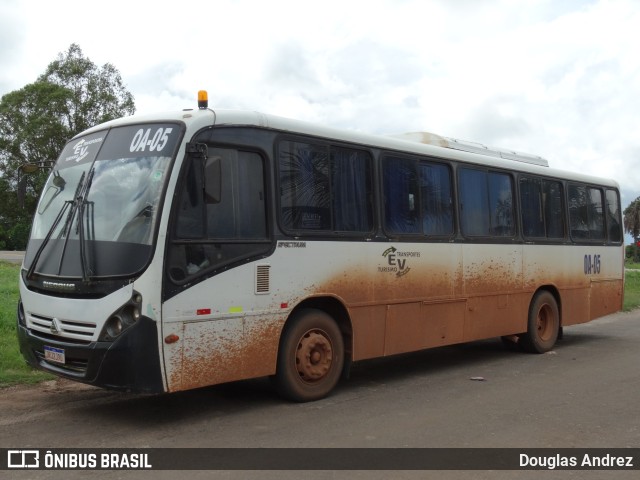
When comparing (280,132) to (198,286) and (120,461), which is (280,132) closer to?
(198,286)

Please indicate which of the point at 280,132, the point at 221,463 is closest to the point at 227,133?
the point at 280,132

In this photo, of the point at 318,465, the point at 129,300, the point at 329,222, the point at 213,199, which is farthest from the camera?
the point at 329,222

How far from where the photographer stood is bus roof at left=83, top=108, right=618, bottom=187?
639 cm

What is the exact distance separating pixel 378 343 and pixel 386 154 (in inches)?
91.7

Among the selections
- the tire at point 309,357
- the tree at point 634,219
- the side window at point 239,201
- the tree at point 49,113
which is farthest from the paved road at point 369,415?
the tree at point 634,219

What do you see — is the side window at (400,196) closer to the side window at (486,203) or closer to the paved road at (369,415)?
the side window at (486,203)

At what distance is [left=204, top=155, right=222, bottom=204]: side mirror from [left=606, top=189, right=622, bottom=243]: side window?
9.21 meters

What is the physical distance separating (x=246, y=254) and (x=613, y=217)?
9120mm

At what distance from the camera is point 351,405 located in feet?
23.2

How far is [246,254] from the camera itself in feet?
21.3

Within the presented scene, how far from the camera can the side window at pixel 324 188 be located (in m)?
7.02

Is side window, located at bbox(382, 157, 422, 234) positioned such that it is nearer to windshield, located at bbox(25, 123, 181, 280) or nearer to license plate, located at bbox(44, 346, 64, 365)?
windshield, located at bbox(25, 123, 181, 280)

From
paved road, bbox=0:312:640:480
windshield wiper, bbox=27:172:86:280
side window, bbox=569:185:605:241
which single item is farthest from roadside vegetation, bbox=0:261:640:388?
side window, bbox=569:185:605:241

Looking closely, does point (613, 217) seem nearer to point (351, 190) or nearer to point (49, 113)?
point (351, 190)
